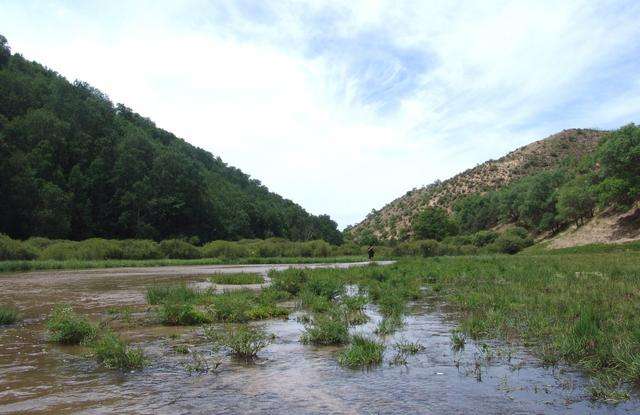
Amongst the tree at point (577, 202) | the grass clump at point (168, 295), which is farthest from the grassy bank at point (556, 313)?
the tree at point (577, 202)

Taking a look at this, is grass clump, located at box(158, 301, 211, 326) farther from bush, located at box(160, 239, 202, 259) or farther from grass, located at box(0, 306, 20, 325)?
bush, located at box(160, 239, 202, 259)

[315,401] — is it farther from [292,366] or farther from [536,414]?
[536,414]

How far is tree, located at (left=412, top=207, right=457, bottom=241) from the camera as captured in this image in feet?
372

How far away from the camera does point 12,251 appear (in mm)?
41156

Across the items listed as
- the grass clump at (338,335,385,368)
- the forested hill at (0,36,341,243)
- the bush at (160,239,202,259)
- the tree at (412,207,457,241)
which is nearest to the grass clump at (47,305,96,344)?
the grass clump at (338,335,385,368)

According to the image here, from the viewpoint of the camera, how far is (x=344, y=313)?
12.8m

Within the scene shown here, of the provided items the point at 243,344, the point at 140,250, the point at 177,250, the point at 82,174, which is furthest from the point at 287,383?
the point at 82,174

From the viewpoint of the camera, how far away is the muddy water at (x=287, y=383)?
594 centimetres

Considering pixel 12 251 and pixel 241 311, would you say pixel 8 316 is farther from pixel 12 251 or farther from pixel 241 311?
pixel 12 251

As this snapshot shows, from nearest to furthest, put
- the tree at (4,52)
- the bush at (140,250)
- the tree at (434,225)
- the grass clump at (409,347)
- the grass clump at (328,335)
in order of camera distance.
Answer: the grass clump at (409,347) < the grass clump at (328,335) < the bush at (140,250) < the tree at (4,52) < the tree at (434,225)

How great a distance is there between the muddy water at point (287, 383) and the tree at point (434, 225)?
4195 inches

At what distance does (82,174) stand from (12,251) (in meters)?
46.9

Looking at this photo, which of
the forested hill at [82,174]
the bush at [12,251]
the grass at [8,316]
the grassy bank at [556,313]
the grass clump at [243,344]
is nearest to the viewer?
the grassy bank at [556,313]

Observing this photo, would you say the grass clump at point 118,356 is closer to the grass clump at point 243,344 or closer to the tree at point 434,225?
the grass clump at point 243,344
